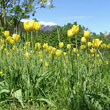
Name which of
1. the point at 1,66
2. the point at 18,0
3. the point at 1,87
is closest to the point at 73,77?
the point at 1,87

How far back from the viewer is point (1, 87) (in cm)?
266

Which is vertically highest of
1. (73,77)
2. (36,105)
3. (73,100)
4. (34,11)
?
(34,11)

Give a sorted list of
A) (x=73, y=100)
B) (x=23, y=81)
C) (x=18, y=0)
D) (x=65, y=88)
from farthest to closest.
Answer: (x=18, y=0) → (x=23, y=81) → (x=65, y=88) → (x=73, y=100)

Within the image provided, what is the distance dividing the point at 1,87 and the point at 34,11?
569 inches

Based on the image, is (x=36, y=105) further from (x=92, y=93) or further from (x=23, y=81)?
(x=92, y=93)

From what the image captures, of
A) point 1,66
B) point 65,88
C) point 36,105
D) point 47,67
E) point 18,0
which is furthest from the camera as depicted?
point 18,0

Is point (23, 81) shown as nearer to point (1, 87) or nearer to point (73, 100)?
point (1, 87)

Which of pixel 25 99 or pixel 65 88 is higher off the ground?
pixel 65 88

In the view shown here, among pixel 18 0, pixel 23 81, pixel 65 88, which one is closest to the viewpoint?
pixel 65 88

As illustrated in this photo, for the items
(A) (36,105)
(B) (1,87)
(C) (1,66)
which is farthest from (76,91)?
(C) (1,66)

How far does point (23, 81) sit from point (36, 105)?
0.39 metres

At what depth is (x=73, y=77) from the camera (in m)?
2.62

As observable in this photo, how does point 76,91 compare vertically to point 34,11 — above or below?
below

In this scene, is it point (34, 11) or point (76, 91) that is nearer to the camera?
point (76, 91)
